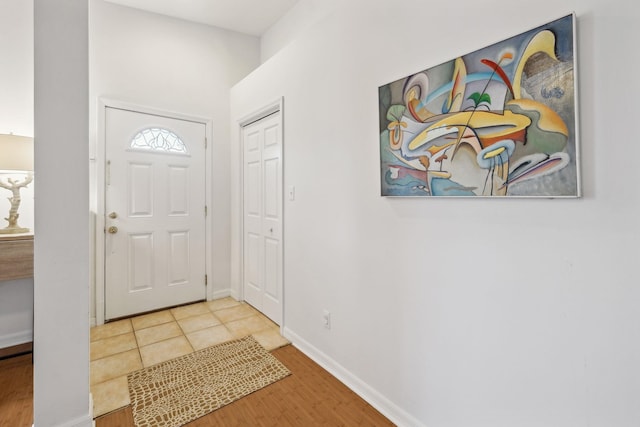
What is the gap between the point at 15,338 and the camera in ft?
7.71

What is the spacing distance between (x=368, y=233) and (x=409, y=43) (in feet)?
3.32

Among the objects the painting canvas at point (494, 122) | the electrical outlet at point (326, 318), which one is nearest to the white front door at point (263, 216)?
the electrical outlet at point (326, 318)

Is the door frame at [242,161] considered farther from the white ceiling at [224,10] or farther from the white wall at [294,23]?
the white ceiling at [224,10]

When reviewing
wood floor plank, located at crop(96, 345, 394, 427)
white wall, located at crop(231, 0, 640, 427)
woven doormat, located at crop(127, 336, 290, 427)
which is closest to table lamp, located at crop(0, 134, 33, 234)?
woven doormat, located at crop(127, 336, 290, 427)

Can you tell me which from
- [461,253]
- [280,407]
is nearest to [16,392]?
[280,407]

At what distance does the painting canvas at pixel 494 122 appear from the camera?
3.36ft

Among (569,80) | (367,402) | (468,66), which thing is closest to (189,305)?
(367,402)

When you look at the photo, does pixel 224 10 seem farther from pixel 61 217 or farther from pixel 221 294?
pixel 221 294

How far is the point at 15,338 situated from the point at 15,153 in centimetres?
142

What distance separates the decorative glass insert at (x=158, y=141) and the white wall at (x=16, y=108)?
777 mm

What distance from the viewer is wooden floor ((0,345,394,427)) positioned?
5.26 ft

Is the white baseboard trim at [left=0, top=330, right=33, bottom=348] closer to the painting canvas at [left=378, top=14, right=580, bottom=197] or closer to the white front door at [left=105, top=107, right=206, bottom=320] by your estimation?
the white front door at [left=105, top=107, right=206, bottom=320]

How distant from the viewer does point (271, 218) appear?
285cm

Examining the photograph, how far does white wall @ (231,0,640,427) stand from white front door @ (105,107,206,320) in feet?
4.76
